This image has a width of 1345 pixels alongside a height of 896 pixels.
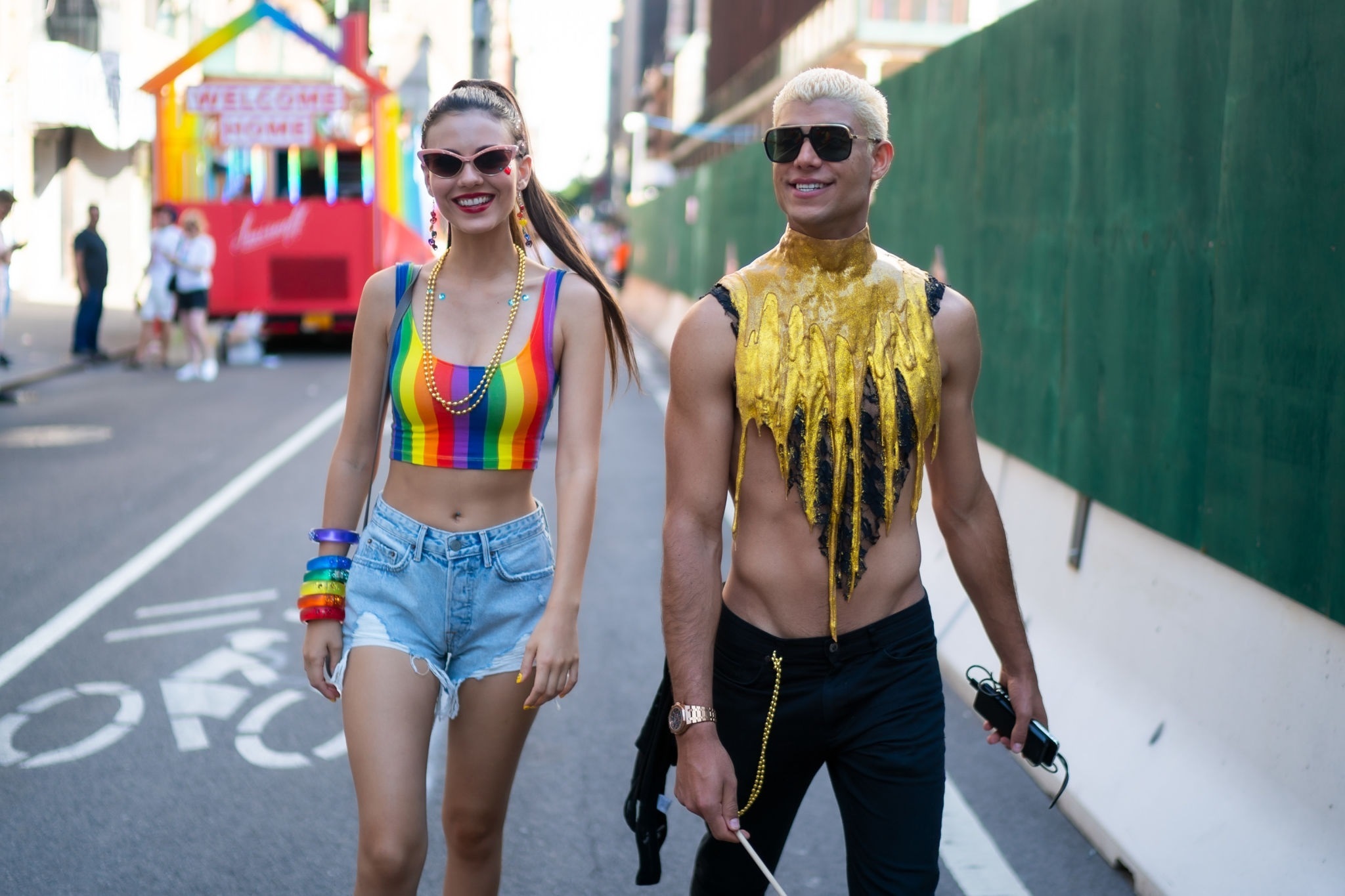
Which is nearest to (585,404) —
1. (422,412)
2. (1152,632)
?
(422,412)

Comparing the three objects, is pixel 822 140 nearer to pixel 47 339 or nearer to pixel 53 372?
pixel 53 372

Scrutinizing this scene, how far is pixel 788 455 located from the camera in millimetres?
2945

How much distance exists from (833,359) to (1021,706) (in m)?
0.84

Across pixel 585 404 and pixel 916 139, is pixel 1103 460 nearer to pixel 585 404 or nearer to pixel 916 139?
pixel 585 404

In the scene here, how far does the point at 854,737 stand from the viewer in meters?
2.92

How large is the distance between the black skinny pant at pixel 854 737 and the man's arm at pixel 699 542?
0.26ft

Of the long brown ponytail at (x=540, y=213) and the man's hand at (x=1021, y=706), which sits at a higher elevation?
the long brown ponytail at (x=540, y=213)

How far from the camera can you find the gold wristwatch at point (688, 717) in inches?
112

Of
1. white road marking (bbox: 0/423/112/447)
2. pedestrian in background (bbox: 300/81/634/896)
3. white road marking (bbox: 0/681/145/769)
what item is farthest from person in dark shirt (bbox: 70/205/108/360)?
pedestrian in background (bbox: 300/81/634/896)

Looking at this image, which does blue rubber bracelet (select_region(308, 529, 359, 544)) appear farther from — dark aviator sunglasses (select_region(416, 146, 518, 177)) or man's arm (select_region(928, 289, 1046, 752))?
man's arm (select_region(928, 289, 1046, 752))

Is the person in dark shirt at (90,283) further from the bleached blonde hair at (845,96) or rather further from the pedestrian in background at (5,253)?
the bleached blonde hair at (845,96)

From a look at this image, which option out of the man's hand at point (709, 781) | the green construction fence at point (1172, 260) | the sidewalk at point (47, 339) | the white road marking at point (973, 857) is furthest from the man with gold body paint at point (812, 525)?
the sidewalk at point (47, 339)

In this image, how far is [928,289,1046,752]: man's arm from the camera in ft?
10.1

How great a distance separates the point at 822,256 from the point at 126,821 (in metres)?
2.91
